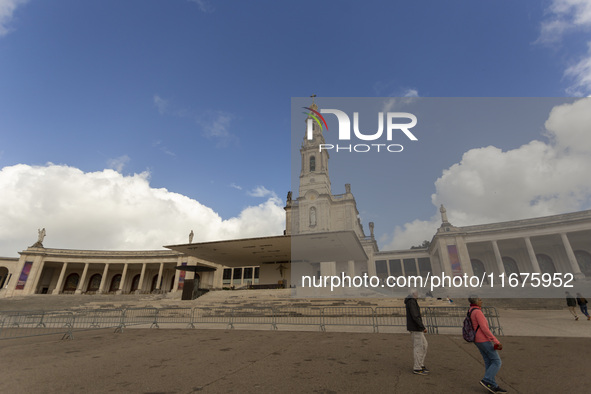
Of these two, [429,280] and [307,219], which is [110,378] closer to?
[307,219]

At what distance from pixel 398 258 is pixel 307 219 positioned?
2171 cm

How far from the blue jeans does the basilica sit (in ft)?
68.8

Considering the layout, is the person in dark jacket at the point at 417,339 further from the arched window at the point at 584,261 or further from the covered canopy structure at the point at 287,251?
the arched window at the point at 584,261

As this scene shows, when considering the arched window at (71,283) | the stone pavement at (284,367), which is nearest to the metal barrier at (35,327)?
the stone pavement at (284,367)

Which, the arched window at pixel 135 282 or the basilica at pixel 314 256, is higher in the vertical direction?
the basilica at pixel 314 256

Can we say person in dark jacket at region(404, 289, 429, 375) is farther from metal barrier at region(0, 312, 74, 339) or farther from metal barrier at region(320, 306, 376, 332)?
metal barrier at region(0, 312, 74, 339)

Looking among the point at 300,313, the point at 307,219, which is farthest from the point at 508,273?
the point at 300,313

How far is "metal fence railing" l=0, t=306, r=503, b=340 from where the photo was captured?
12148 mm

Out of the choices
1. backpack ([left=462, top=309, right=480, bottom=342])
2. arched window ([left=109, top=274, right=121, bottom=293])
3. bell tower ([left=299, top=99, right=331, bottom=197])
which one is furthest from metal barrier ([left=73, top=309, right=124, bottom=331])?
arched window ([left=109, top=274, right=121, bottom=293])

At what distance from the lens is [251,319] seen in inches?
621

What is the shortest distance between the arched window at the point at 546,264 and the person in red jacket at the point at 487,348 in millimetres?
55324

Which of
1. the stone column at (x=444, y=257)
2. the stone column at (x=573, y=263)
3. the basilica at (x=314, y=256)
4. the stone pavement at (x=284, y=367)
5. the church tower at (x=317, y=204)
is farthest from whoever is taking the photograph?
the church tower at (x=317, y=204)

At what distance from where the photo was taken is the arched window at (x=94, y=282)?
5388 centimetres

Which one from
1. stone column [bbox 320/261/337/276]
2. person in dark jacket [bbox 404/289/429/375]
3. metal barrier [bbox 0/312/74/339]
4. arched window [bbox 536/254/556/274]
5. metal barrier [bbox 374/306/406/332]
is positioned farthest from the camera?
arched window [bbox 536/254/556/274]
